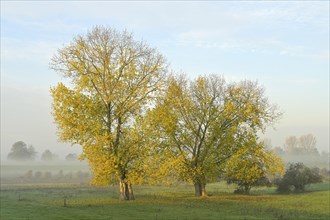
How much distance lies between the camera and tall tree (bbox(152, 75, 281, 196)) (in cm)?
5184

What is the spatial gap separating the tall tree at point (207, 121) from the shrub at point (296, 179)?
51.4ft

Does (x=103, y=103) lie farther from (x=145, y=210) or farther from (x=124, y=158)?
(x=145, y=210)

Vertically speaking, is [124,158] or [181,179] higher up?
[124,158]

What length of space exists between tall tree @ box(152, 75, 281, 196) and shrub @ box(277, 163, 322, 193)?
617 inches

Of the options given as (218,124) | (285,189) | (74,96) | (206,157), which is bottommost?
(285,189)

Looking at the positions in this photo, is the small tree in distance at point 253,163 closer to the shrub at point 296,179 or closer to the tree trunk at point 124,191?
the shrub at point 296,179

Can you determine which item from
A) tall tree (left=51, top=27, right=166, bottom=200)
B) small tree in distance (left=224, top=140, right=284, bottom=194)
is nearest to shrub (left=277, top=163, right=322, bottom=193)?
small tree in distance (left=224, top=140, right=284, bottom=194)

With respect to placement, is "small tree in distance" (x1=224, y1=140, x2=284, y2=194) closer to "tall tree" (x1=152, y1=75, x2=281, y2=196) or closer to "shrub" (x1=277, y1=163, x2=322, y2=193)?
"tall tree" (x1=152, y1=75, x2=281, y2=196)

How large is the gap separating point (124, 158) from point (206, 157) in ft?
45.9

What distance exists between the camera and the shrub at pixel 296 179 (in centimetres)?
6488

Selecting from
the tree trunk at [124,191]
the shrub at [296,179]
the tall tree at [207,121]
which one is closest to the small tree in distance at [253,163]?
the tall tree at [207,121]

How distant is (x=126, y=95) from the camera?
151ft

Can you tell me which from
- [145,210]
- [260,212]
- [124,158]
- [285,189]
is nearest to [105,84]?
[124,158]

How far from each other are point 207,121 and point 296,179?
23.3m
